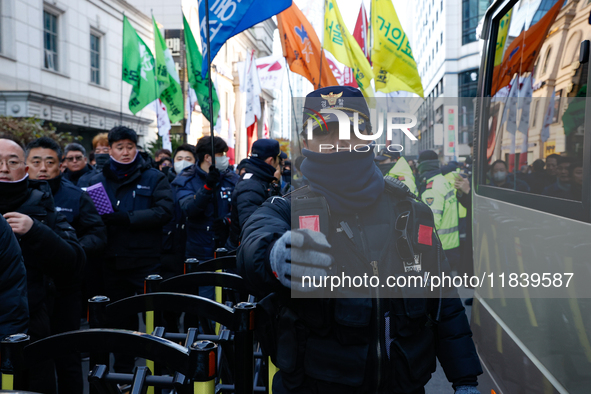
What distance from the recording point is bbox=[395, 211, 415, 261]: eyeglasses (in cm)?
184

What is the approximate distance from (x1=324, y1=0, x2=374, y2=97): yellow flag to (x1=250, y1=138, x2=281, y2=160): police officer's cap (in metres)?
4.61

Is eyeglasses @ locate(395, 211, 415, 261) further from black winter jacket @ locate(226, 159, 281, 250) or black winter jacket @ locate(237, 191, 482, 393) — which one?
black winter jacket @ locate(226, 159, 281, 250)

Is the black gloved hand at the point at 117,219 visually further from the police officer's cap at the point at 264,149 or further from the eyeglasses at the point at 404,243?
the eyeglasses at the point at 404,243

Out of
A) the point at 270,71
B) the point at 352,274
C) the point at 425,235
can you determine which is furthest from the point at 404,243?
the point at 270,71

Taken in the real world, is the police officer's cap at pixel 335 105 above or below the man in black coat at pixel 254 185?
above

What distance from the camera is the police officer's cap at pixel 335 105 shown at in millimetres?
1848

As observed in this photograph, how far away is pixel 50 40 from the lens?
685 inches

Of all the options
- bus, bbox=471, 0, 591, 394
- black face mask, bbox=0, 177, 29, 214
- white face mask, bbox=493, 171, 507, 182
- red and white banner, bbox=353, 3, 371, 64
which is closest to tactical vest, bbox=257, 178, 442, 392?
bus, bbox=471, 0, 591, 394

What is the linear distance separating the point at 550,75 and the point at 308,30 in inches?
266

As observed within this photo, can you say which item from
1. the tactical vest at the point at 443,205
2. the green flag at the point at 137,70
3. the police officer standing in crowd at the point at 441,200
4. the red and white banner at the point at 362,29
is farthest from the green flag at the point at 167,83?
the tactical vest at the point at 443,205

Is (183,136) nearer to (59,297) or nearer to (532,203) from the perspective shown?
(59,297)

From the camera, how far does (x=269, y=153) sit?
4.48m

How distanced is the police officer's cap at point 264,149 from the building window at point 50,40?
605 inches

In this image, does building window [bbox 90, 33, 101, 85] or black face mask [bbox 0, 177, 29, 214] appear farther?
building window [bbox 90, 33, 101, 85]
